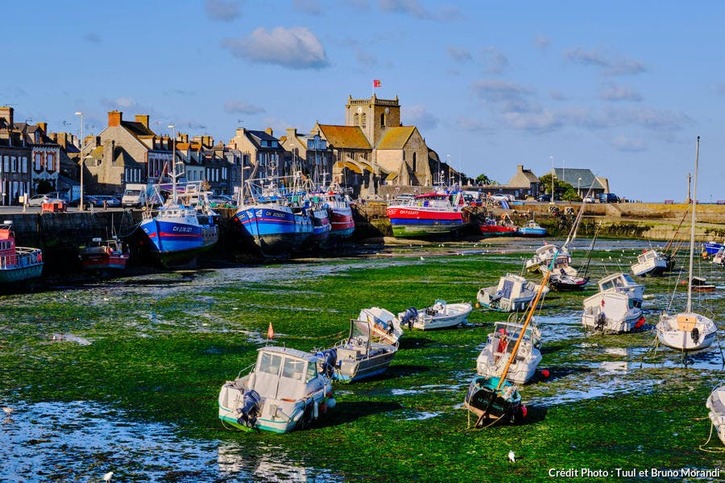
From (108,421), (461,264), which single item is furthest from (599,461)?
(461,264)

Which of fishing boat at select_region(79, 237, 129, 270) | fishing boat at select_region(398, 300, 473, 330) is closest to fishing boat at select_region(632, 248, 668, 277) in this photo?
fishing boat at select_region(398, 300, 473, 330)

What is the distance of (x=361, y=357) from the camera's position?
91.1 feet

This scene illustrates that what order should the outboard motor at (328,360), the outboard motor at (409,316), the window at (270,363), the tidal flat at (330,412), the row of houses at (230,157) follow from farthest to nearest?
the row of houses at (230,157) → the outboard motor at (409,316) → the outboard motor at (328,360) → the window at (270,363) → the tidal flat at (330,412)

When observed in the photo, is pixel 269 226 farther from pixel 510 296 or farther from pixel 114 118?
pixel 114 118

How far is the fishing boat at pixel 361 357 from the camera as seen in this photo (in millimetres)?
27328

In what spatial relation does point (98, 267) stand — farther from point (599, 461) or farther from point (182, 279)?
point (599, 461)

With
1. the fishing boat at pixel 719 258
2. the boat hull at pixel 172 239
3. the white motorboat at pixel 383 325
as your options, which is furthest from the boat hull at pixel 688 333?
the fishing boat at pixel 719 258

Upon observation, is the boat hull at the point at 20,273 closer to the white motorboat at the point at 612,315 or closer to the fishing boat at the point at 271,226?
the white motorboat at the point at 612,315

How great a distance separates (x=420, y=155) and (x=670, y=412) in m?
127

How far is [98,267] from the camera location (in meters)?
53.5

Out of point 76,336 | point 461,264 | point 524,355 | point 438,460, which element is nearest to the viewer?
point 438,460

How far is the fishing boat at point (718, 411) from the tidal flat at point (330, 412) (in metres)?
0.46

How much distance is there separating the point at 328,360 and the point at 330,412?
3.08 metres

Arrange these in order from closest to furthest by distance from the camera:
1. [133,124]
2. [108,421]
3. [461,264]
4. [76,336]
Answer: [108,421]
[76,336]
[461,264]
[133,124]
